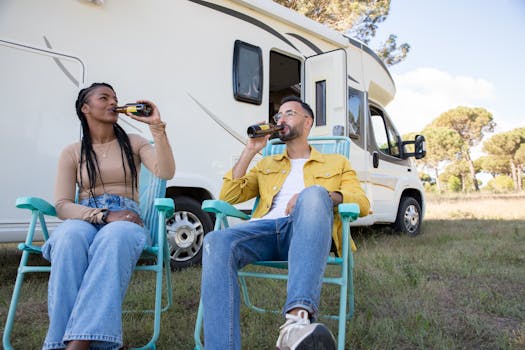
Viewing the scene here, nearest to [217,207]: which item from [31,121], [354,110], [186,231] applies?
[31,121]

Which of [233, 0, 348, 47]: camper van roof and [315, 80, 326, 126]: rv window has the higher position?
[233, 0, 348, 47]: camper van roof

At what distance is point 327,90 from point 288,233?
8.77 feet

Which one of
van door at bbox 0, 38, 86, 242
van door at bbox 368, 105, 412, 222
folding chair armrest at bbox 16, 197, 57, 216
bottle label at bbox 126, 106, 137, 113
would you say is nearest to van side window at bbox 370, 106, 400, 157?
van door at bbox 368, 105, 412, 222

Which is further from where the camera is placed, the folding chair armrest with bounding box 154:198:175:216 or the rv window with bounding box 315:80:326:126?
the rv window with bounding box 315:80:326:126

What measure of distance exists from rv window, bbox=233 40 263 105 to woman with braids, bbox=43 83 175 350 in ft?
6.10

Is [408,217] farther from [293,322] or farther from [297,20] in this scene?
[293,322]

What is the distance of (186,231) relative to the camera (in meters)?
3.65

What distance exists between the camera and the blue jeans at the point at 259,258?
1.53 m

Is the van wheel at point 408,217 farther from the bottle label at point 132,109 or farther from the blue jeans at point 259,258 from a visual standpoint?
the bottle label at point 132,109

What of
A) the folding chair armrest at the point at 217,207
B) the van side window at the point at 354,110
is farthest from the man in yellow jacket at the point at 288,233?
the van side window at the point at 354,110

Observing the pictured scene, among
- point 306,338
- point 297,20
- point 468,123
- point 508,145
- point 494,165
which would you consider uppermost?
point 468,123

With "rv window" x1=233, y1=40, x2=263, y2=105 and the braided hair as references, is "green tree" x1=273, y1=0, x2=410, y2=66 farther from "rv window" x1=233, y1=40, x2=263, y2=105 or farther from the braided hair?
the braided hair

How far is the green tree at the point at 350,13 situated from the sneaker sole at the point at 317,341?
10.5m

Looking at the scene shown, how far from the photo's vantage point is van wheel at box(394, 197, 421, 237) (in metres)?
5.71
